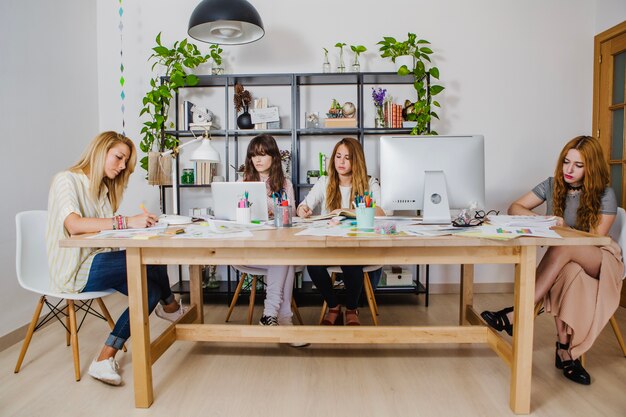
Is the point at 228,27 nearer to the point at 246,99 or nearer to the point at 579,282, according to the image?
the point at 246,99

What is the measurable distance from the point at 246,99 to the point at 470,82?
1.77 meters

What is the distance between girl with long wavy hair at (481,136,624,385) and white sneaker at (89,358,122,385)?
178cm

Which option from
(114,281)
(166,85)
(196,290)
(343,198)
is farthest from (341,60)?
(114,281)

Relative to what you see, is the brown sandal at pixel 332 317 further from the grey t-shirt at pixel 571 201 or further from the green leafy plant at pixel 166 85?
the green leafy plant at pixel 166 85

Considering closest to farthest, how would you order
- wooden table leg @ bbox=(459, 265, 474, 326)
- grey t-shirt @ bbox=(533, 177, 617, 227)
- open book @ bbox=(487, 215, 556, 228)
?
open book @ bbox=(487, 215, 556, 228) < grey t-shirt @ bbox=(533, 177, 617, 227) < wooden table leg @ bbox=(459, 265, 474, 326)

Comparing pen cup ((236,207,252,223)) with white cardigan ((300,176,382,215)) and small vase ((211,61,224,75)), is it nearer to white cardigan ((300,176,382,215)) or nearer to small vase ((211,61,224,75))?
white cardigan ((300,176,382,215))

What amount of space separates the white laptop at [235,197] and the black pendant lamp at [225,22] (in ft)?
3.03

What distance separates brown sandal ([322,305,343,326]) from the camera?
8.16ft

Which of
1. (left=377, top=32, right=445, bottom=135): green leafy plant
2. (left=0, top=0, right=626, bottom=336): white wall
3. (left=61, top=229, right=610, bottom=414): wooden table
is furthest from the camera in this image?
(left=0, top=0, right=626, bottom=336): white wall

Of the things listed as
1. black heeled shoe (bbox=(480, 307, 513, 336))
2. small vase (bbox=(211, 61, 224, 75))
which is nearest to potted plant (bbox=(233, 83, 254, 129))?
small vase (bbox=(211, 61, 224, 75))

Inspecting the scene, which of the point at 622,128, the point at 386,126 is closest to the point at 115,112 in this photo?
the point at 386,126

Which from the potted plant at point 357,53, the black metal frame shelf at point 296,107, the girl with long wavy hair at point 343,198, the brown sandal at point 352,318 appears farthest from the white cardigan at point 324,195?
the potted plant at point 357,53

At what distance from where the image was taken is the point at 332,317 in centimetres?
250

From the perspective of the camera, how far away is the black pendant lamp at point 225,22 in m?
2.25
